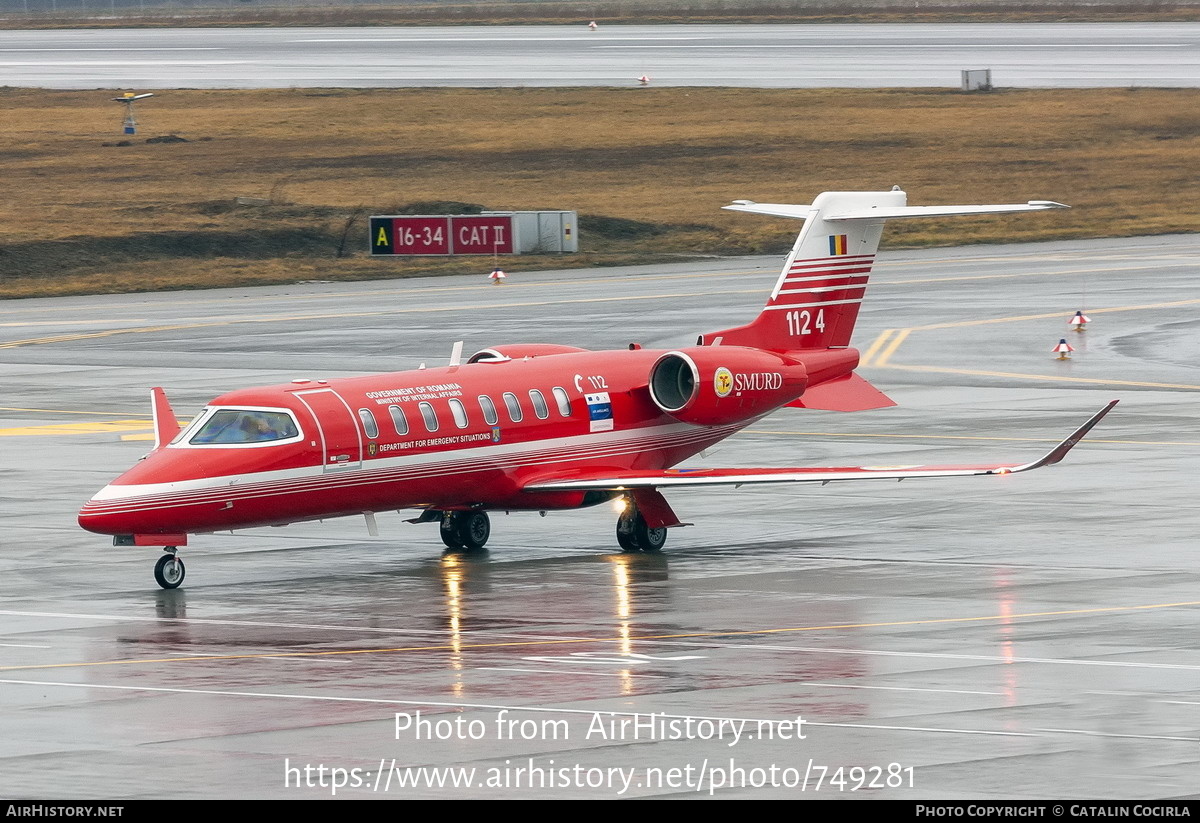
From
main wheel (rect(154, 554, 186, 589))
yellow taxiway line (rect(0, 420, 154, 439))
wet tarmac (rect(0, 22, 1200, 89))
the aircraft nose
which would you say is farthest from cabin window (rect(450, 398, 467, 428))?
wet tarmac (rect(0, 22, 1200, 89))

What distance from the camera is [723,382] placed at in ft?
109

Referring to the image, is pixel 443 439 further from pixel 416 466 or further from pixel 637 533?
pixel 637 533

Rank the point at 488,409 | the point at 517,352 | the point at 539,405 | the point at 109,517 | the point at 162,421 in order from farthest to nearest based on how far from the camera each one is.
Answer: the point at 517,352 < the point at 539,405 < the point at 488,409 < the point at 162,421 < the point at 109,517

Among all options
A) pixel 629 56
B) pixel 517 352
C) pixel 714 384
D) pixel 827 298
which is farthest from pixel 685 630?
pixel 629 56

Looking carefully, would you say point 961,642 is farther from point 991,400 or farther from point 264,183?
point 264,183

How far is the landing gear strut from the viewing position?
32.4 meters

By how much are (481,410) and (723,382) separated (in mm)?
4138

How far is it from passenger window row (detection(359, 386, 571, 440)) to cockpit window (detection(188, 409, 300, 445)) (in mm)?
1166

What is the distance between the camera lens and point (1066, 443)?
29031 mm

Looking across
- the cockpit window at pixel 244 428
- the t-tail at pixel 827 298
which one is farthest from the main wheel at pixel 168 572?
the t-tail at pixel 827 298

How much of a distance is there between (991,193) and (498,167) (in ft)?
74.7

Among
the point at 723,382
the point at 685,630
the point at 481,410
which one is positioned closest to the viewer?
the point at 685,630

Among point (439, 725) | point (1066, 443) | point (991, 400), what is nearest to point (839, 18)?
point (991, 400)

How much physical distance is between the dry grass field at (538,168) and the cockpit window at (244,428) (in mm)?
50832
